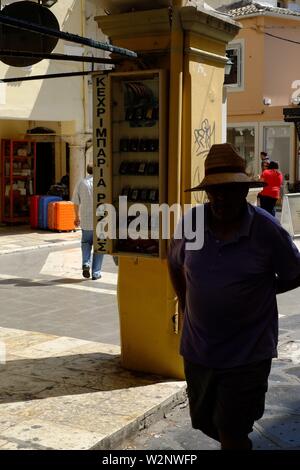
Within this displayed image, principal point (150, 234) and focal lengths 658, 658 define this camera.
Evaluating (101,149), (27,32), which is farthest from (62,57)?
(27,32)

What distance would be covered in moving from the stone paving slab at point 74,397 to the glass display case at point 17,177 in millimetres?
11245

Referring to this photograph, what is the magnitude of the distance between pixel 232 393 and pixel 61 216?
Answer: 42.7 ft

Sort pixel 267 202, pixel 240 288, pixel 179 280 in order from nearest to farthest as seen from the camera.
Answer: pixel 240 288 → pixel 179 280 → pixel 267 202

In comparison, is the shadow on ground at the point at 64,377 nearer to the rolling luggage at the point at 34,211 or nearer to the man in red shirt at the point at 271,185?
the man in red shirt at the point at 271,185

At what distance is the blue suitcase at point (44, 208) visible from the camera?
16.1 meters

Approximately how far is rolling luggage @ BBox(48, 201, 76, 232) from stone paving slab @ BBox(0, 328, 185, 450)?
386 inches

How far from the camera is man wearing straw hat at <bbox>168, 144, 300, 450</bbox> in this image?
308 centimetres

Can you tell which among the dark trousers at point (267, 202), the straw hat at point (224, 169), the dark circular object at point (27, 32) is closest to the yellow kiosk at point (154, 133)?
the dark circular object at point (27, 32)

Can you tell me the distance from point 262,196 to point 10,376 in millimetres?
9938

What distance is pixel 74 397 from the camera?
4.76 meters

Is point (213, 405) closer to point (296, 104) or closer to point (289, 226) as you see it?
point (289, 226)

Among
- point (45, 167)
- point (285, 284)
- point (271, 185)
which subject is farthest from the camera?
point (45, 167)

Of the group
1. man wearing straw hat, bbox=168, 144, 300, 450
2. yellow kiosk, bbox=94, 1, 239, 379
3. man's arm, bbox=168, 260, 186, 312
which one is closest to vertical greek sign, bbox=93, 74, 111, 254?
yellow kiosk, bbox=94, 1, 239, 379

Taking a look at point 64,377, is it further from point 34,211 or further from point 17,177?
point 17,177
